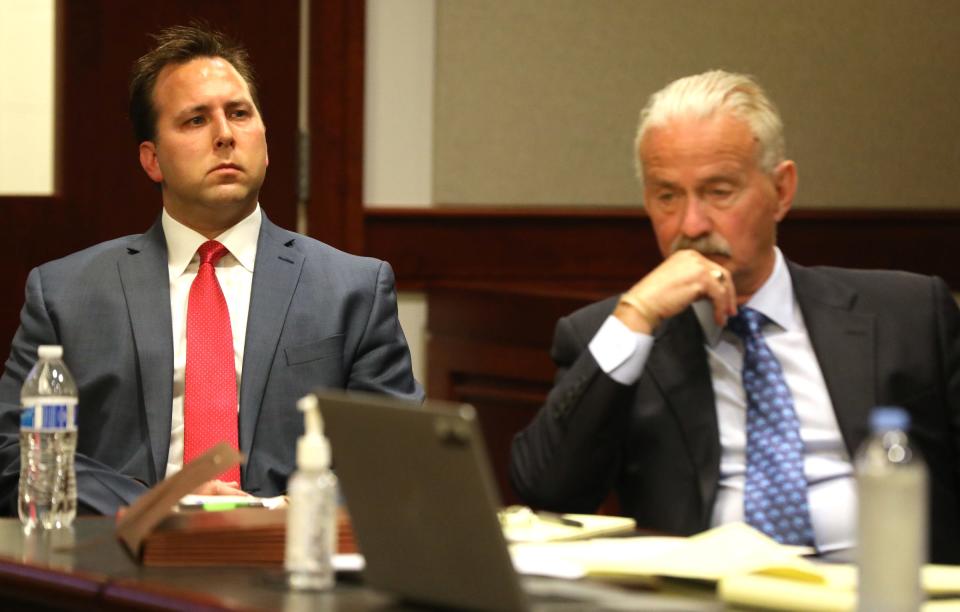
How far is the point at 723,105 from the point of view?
2.73m

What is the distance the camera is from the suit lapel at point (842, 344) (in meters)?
2.60

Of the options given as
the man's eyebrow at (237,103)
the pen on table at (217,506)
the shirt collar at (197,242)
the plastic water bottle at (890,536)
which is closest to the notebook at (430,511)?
the plastic water bottle at (890,536)

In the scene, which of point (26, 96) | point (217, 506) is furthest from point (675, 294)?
point (26, 96)

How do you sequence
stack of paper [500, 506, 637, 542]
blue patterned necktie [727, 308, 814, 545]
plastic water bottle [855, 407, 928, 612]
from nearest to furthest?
plastic water bottle [855, 407, 928, 612] → stack of paper [500, 506, 637, 542] → blue patterned necktie [727, 308, 814, 545]

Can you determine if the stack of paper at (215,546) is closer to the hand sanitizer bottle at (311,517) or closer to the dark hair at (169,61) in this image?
the hand sanitizer bottle at (311,517)

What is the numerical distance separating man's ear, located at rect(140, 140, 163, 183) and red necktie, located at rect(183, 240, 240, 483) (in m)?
0.37

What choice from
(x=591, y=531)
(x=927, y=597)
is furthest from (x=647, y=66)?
(x=927, y=597)

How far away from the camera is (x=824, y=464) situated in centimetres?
259

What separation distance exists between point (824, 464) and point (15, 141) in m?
2.90

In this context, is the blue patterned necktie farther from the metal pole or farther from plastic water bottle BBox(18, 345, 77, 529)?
the metal pole

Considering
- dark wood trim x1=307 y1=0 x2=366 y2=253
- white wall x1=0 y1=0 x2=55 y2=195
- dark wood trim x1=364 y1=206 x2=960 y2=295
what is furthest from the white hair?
white wall x1=0 y1=0 x2=55 y2=195

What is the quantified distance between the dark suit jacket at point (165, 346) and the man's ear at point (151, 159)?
0.19m

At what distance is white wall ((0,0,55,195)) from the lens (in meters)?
4.62

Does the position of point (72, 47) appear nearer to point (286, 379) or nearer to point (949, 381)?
point (286, 379)
